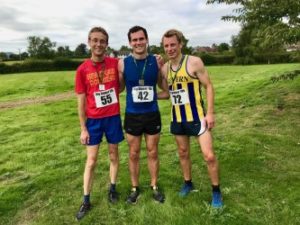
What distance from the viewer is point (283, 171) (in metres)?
6.38

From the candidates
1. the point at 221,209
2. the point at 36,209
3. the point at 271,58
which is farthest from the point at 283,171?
the point at 271,58

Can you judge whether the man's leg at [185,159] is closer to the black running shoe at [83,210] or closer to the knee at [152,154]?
the knee at [152,154]

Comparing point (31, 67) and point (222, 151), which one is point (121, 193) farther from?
point (31, 67)

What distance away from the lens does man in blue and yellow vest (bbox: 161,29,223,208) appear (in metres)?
4.85

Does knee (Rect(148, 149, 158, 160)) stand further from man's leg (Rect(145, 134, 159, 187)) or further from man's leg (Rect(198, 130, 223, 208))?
man's leg (Rect(198, 130, 223, 208))

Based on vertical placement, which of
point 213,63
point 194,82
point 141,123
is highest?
point 194,82

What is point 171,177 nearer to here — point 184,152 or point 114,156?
point 184,152

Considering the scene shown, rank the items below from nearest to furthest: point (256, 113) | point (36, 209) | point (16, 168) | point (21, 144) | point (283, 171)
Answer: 1. point (36, 209)
2. point (283, 171)
3. point (16, 168)
4. point (21, 144)
5. point (256, 113)

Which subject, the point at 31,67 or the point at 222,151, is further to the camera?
the point at 31,67

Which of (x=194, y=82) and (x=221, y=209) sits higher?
(x=194, y=82)

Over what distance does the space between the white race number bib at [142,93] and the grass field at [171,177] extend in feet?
4.41

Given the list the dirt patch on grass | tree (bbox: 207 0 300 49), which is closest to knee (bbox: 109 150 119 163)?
tree (bbox: 207 0 300 49)

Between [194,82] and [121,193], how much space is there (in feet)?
6.25

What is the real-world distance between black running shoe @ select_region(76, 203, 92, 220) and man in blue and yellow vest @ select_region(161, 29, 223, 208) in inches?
59.4
